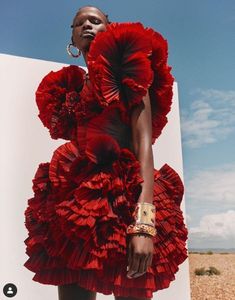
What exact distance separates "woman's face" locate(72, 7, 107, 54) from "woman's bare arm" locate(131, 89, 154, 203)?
0.37 m

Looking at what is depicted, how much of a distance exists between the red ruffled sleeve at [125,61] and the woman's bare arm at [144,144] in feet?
0.13

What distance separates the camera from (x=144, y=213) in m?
1.36

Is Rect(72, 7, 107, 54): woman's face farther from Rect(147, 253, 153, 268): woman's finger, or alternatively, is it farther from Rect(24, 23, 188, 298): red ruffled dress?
Rect(147, 253, 153, 268): woman's finger

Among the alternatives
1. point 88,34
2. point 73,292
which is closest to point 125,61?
point 88,34

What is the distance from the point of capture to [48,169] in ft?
5.66

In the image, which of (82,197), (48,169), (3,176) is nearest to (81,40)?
(48,169)

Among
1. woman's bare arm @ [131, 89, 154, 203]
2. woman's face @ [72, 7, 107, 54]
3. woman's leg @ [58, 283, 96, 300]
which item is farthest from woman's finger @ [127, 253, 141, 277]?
woman's face @ [72, 7, 107, 54]

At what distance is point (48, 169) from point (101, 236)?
43 cm

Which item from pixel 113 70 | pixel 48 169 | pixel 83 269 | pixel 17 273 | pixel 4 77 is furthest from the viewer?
pixel 4 77

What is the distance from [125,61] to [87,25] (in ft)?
→ 0.94

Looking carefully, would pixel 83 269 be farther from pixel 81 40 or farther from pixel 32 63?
pixel 32 63

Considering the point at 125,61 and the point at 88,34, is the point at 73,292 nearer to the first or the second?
the point at 125,61

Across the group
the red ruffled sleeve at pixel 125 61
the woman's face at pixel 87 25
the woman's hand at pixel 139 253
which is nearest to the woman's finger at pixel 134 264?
the woman's hand at pixel 139 253

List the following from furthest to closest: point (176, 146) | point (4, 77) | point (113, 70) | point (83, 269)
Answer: point (176, 146) → point (4, 77) → point (113, 70) → point (83, 269)
